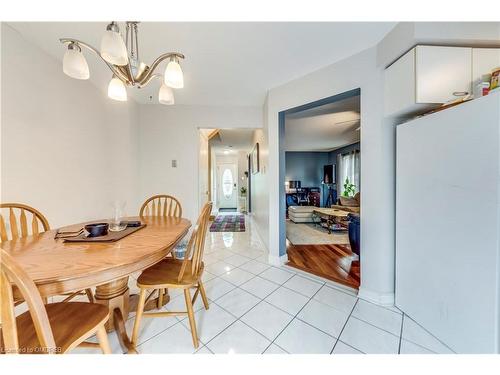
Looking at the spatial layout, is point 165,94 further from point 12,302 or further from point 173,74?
point 12,302

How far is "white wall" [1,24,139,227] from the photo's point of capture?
143 cm

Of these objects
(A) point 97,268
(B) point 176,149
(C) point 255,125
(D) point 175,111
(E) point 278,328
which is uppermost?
(D) point 175,111

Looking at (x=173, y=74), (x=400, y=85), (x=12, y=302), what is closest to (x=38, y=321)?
(x=12, y=302)

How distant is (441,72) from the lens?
136 cm

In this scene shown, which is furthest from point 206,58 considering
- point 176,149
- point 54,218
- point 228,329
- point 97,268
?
point 228,329

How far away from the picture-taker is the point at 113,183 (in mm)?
2547

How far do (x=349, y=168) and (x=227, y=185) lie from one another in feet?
16.0

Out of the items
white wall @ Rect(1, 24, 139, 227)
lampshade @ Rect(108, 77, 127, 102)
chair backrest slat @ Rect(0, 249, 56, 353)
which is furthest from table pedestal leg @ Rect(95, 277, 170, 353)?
lampshade @ Rect(108, 77, 127, 102)

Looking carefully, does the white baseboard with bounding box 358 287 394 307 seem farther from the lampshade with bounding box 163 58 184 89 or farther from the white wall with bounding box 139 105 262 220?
the white wall with bounding box 139 105 262 220

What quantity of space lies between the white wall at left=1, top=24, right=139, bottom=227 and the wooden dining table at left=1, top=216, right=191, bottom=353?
626 millimetres

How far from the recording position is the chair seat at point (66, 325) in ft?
2.52

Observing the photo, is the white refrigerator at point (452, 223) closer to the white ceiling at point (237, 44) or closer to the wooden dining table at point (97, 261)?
the white ceiling at point (237, 44)

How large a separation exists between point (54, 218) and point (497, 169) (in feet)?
10.7

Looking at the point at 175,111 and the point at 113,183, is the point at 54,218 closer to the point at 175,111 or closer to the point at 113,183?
the point at 113,183
